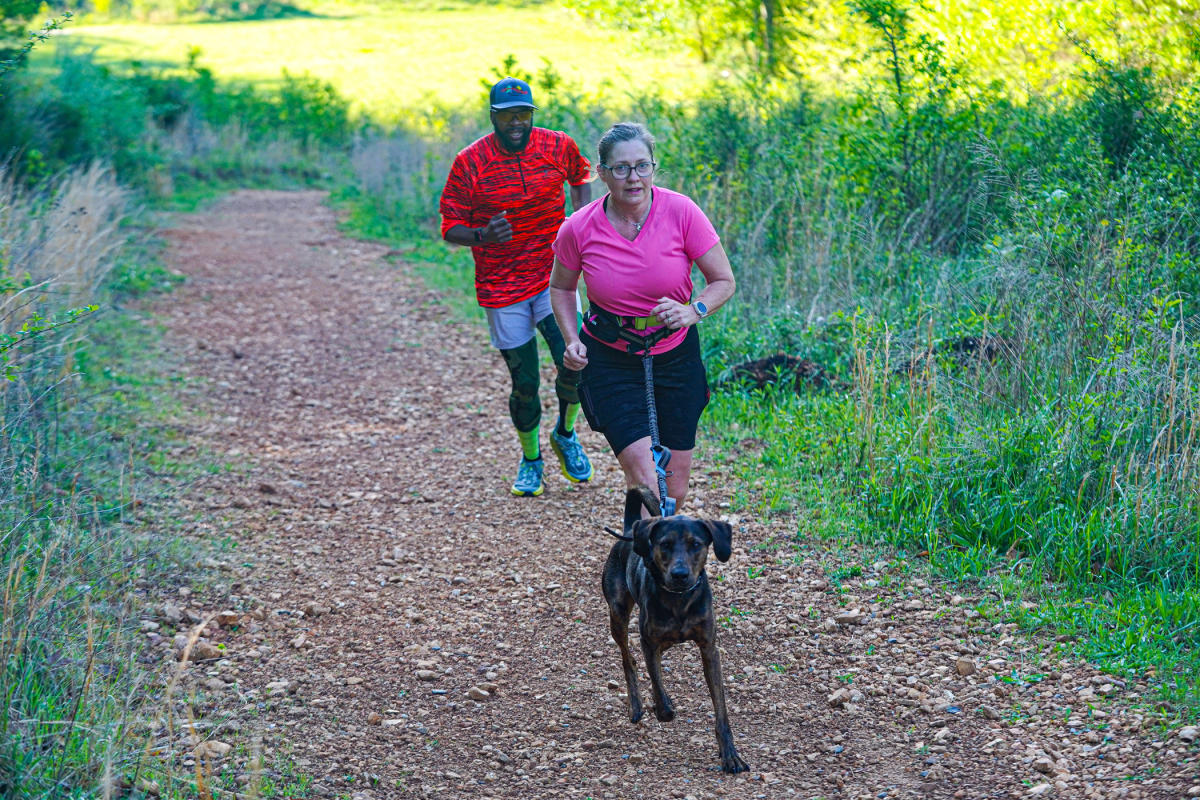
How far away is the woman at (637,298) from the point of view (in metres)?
4.21

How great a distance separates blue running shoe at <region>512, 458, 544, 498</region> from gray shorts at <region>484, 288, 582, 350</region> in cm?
85

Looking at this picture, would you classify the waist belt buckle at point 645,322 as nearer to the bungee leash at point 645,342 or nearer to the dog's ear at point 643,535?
the bungee leash at point 645,342

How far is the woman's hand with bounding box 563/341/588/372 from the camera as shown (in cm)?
443

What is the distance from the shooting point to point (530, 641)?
16.3ft

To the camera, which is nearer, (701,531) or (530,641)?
(701,531)

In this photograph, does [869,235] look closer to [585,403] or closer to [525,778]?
[585,403]

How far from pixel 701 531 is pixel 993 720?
1418 millimetres

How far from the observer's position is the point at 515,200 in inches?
236

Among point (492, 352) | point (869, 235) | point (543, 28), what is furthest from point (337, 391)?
point (543, 28)

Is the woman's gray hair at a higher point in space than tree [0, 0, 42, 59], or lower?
lower

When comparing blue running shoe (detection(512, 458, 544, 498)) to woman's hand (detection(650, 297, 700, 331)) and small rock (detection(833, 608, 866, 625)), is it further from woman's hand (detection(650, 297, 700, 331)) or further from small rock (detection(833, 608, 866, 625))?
woman's hand (detection(650, 297, 700, 331))

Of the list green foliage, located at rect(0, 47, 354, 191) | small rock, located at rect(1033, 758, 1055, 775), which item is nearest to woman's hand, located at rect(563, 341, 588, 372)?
small rock, located at rect(1033, 758, 1055, 775)

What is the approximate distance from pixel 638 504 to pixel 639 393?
1.82 ft

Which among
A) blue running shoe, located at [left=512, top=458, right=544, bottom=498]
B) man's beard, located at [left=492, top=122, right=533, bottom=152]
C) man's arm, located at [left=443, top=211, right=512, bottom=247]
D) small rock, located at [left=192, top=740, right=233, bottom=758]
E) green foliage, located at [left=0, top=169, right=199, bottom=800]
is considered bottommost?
blue running shoe, located at [left=512, top=458, right=544, bottom=498]
